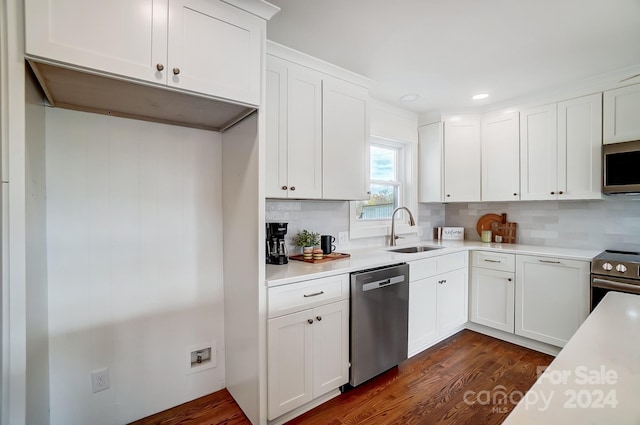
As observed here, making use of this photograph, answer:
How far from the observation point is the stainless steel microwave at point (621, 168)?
235cm

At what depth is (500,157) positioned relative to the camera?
10.5ft

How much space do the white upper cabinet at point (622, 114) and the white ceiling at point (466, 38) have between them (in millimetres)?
189

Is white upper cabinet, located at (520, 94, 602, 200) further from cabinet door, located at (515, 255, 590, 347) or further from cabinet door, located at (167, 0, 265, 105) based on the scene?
cabinet door, located at (167, 0, 265, 105)

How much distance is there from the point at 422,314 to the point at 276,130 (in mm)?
1966

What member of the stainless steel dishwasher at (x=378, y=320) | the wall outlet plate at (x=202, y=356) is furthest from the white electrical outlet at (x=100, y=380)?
the stainless steel dishwasher at (x=378, y=320)

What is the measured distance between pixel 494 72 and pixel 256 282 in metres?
2.53

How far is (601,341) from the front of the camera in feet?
2.96

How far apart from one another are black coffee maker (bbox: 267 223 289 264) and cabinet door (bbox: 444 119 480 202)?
7.31 feet

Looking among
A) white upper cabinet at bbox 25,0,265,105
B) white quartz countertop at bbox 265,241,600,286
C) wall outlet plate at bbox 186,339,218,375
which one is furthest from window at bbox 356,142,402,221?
white upper cabinet at bbox 25,0,265,105

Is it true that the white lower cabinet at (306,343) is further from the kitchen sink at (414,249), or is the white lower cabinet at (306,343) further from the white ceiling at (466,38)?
the white ceiling at (466,38)

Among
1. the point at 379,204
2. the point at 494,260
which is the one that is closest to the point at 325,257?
the point at 379,204

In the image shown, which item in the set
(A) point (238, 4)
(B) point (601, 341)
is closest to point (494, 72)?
(A) point (238, 4)

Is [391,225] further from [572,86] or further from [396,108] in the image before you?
[572,86]

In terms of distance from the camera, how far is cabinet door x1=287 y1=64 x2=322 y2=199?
2.10 m
